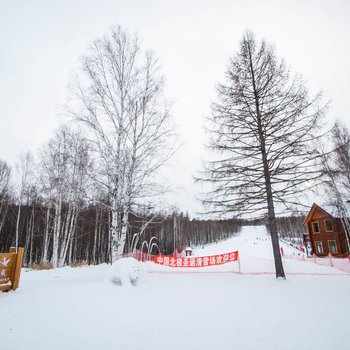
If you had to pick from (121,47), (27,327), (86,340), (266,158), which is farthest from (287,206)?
(121,47)

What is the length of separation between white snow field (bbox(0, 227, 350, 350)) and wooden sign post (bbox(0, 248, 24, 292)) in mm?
Result: 424

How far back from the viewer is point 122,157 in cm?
840

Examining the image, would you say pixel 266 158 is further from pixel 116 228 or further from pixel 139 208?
pixel 116 228

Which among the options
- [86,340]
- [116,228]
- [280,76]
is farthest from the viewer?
[280,76]

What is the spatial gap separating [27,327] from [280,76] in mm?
11632

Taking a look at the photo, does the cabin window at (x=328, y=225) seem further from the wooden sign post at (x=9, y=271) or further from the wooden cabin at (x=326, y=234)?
the wooden sign post at (x=9, y=271)

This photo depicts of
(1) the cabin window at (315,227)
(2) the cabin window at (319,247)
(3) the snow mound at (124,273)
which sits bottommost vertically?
(2) the cabin window at (319,247)

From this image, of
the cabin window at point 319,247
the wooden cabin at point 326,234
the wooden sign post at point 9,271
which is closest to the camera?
the wooden sign post at point 9,271

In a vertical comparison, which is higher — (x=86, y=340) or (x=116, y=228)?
(x=116, y=228)

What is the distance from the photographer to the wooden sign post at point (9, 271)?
6066mm

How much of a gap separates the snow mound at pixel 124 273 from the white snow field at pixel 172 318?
0.20 metres

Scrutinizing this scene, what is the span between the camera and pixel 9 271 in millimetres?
6293

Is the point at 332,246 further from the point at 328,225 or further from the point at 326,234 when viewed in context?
Result: the point at 328,225

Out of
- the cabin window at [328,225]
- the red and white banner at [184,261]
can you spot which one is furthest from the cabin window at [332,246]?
the red and white banner at [184,261]
